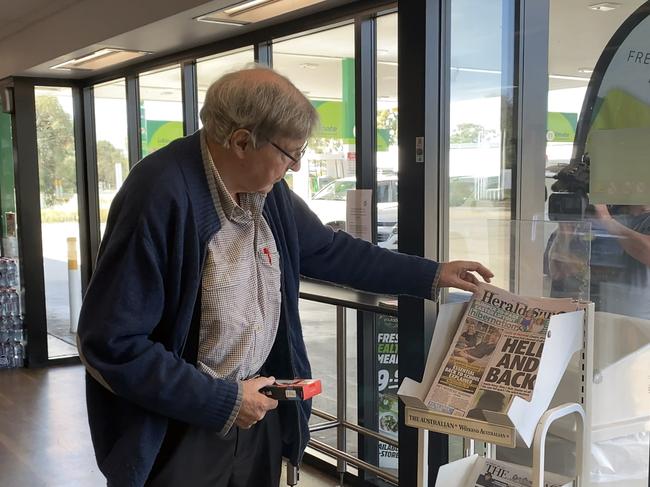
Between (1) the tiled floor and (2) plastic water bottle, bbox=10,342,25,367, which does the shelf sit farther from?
(2) plastic water bottle, bbox=10,342,25,367

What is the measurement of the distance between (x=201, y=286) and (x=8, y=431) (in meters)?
3.41

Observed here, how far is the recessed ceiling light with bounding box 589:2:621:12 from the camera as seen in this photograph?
2131 mm

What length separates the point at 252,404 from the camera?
1.54 m

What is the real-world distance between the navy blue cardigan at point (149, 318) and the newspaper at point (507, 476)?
86 centimetres

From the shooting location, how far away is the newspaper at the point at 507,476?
1937 mm

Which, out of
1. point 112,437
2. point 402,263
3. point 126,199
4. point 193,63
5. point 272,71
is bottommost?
point 112,437

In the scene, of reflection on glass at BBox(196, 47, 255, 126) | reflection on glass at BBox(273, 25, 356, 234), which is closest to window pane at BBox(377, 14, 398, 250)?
reflection on glass at BBox(273, 25, 356, 234)

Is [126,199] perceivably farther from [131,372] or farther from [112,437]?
[112,437]

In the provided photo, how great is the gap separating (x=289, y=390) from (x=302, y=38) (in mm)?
2578

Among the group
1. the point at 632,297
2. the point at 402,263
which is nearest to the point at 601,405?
the point at 632,297

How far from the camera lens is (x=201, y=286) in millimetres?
1592

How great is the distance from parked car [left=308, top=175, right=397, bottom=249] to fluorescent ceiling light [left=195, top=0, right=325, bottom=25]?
0.87 meters

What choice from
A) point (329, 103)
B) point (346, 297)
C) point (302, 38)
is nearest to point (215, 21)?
point (302, 38)

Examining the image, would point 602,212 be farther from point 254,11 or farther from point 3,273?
point 3,273
